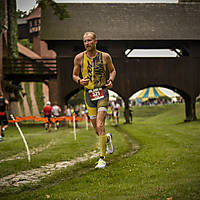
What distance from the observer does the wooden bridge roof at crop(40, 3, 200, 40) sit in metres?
26.1

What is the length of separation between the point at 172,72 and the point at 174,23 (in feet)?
14.4

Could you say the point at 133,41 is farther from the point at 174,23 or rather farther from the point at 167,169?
the point at 167,169

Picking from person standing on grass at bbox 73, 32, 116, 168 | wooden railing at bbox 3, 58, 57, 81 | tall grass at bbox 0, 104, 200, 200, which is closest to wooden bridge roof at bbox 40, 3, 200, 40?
wooden railing at bbox 3, 58, 57, 81

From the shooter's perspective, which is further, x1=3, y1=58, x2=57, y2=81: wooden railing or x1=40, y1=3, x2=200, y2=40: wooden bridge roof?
x1=3, y1=58, x2=57, y2=81: wooden railing

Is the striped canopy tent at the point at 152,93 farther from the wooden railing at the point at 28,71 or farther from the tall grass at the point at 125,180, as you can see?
the tall grass at the point at 125,180

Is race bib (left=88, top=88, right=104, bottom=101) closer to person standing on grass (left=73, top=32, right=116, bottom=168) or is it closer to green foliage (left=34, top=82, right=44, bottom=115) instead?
person standing on grass (left=73, top=32, right=116, bottom=168)

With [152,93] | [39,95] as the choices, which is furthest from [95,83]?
[39,95]

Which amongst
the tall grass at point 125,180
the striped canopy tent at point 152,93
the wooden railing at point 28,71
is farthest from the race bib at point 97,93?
the striped canopy tent at point 152,93

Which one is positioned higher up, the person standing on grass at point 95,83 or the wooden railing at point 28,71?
the wooden railing at point 28,71

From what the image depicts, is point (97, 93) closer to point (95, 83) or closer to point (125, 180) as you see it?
point (95, 83)

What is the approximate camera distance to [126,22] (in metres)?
27.7

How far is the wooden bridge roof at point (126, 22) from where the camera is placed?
26.1 m

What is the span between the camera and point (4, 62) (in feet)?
92.0

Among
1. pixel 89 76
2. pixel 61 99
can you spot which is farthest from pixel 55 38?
pixel 89 76
